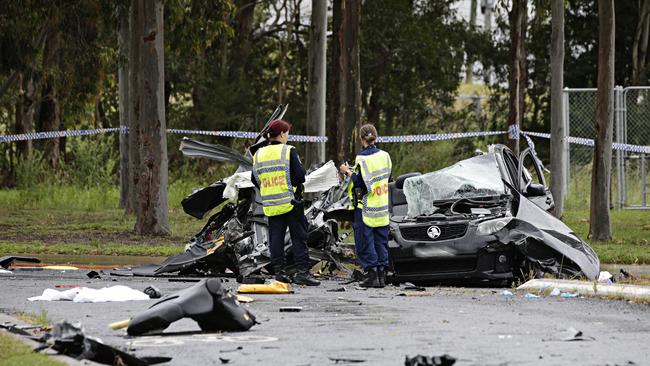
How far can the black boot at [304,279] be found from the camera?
45.2ft

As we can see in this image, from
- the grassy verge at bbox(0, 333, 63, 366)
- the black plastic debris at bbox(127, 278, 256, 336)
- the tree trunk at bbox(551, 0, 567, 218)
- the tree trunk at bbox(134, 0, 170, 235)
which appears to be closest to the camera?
the grassy verge at bbox(0, 333, 63, 366)

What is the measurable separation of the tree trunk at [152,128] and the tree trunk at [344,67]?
4.07m

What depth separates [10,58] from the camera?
27766mm

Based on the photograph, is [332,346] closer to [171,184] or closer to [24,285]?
[24,285]

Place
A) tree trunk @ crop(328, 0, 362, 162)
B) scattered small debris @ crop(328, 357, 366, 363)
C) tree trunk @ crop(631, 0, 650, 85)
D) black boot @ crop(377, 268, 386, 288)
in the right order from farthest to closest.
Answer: tree trunk @ crop(631, 0, 650, 85)
tree trunk @ crop(328, 0, 362, 162)
black boot @ crop(377, 268, 386, 288)
scattered small debris @ crop(328, 357, 366, 363)

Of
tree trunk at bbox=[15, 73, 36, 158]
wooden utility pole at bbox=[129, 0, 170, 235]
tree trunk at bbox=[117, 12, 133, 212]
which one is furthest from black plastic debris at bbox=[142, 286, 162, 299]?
tree trunk at bbox=[15, 73, 36, 158]

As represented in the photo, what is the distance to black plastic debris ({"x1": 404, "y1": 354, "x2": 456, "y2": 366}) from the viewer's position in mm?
7410

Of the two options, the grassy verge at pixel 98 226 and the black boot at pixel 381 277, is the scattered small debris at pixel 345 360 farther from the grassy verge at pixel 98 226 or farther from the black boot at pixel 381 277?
the grassy verge at pixel 98 226

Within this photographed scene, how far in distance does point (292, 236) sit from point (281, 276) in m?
0.59

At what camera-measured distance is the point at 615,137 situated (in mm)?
27000

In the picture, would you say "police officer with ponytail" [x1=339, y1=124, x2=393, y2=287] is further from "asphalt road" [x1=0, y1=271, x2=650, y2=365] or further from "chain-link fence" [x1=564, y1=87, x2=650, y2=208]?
"chain-link fence" [x1=564, y1=87, x2=650, y2=208]

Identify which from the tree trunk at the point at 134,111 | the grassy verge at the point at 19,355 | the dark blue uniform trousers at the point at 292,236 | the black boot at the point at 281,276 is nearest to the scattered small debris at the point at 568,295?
the black boot at the point at 281,276

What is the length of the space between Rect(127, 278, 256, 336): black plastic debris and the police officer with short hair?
13.7 feet

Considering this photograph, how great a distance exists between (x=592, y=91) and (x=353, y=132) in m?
4.92
